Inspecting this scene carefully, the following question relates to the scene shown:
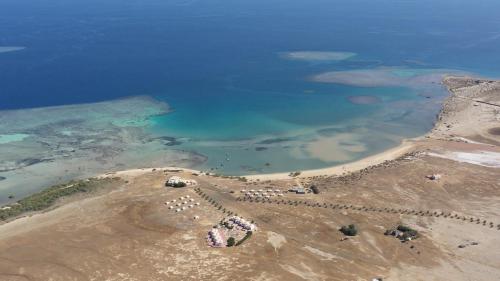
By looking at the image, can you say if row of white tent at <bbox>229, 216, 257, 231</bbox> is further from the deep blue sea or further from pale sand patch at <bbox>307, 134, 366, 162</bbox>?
pale sand patch at <bbox>307, 134, 366, 162</bbox>

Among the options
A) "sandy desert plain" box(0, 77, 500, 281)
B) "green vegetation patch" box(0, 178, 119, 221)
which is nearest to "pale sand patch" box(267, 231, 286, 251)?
Answer: "sandy desert plain" box(0, 77, 500, 281)

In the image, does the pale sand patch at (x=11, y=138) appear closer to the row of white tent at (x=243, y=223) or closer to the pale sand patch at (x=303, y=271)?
the row of white tent at (x=243, y=223)

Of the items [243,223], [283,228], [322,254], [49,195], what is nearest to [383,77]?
[283,228]

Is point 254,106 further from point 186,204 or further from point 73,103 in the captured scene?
point 186,204

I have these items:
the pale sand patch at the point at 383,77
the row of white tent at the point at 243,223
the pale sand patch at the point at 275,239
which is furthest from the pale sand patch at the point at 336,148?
the pale sand patch at the point at 383,77

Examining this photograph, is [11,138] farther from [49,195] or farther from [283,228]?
[283,228]

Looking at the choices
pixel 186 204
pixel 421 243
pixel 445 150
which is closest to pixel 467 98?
pixel 445 150
